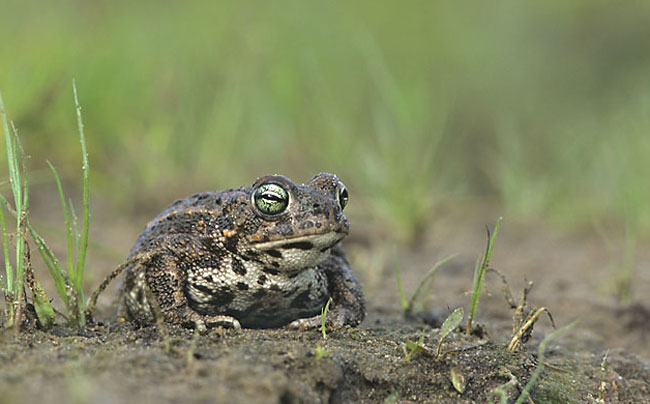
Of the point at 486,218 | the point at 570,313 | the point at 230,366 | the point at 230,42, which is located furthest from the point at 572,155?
the point at 230,366

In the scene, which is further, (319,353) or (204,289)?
(204,289)

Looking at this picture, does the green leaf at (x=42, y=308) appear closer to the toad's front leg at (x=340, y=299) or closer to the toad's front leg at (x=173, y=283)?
the toad's front leg at (x=173, y=283)

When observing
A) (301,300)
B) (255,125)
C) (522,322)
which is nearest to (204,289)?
(301,300)

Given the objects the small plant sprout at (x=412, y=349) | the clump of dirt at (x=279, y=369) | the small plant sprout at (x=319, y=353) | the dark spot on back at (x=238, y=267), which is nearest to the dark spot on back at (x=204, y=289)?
the dark spot on back at (x=238, y=267)

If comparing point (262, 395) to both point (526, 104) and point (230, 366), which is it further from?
point (526, 104)

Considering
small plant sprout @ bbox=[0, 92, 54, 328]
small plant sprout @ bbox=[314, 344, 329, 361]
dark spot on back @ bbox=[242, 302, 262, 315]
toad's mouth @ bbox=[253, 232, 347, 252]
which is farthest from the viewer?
dark spot on back @ bbox=[242, 302, 262, 315]

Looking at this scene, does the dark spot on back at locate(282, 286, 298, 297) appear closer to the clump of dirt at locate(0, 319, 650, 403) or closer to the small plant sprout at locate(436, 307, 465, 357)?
the clump of dirt at locate(0, 319, 650, 403)

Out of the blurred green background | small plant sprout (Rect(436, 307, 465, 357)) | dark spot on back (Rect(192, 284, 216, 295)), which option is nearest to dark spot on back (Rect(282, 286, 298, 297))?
dark spot on back (Rect(192, 284, 216, 295))

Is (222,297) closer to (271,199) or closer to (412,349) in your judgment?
(271,199)
